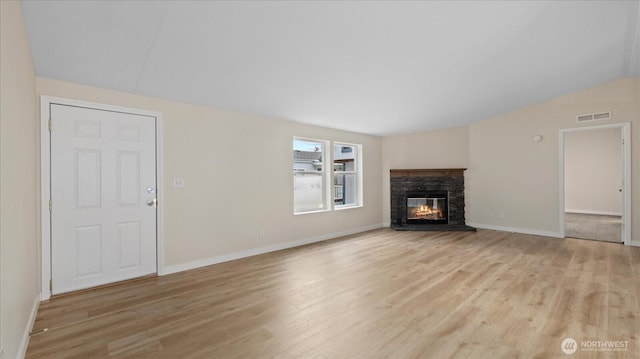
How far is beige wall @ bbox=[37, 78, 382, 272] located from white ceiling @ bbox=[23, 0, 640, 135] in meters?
0.19

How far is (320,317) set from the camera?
8.41 feet

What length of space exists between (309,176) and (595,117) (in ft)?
17.5

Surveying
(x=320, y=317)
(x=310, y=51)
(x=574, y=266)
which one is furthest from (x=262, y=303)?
(x=574, y=266)

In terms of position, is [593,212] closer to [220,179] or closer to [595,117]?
[595,117]

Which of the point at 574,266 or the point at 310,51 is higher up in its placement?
the point at 310,51

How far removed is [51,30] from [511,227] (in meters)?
7.75

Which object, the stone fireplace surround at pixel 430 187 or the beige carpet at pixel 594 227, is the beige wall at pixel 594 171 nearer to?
the beige carpet at pixel 594 227

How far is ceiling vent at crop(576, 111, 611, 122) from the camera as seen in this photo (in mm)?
5340

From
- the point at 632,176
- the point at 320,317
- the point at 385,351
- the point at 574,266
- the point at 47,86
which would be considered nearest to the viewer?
the point at 385,351

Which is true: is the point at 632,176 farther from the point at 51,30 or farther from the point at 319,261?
the point at 51,30

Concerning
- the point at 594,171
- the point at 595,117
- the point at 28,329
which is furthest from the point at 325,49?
the point at 594,171

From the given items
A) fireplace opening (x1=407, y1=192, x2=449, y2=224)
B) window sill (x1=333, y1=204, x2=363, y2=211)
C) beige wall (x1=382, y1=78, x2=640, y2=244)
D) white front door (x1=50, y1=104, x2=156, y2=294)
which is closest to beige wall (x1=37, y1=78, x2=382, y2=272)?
white front door (x1=50, y1=104, x2=156, y2=294)

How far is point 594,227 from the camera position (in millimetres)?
6605

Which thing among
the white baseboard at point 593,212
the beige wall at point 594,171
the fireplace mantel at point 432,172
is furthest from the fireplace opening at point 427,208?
the white baseboard at point 593,212
